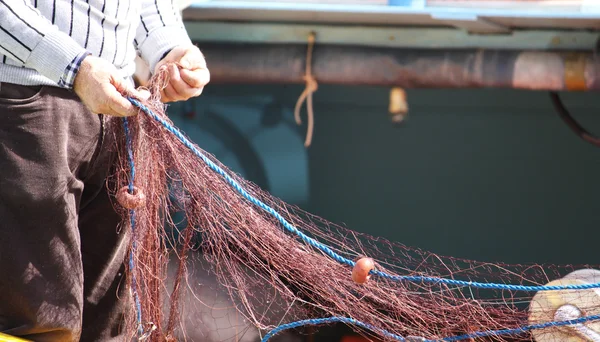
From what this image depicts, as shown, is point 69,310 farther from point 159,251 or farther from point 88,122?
point 88,122

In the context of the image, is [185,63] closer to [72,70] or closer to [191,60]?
[191,60]

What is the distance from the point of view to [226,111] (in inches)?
161

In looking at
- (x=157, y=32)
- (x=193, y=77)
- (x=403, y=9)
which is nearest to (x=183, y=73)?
(x=193, y=77)

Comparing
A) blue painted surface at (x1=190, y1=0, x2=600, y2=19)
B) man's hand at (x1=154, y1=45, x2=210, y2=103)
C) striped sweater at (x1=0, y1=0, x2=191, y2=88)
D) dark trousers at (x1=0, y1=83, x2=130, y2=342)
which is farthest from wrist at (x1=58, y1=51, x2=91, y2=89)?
blue painted surface at (x1=190, y1=0, x2=600, y2=19)

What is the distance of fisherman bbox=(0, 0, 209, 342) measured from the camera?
150cm

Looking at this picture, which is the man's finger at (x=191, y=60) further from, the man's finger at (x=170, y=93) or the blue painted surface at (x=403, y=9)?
the blue painted surface at (x=403, y=9)

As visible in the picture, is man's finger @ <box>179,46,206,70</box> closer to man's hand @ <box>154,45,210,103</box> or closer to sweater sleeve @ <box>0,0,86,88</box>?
man's hand @ <box>154,45,210,103</box>

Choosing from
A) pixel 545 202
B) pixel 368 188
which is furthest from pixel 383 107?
pixel 545 202

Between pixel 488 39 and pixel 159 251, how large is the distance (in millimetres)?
2237

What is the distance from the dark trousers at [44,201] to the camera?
1.61 metres

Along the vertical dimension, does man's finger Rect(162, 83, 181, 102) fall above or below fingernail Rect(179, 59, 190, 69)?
below

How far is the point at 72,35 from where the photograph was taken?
162 centimetres

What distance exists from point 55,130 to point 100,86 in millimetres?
230

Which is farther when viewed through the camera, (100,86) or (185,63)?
(185,63)
